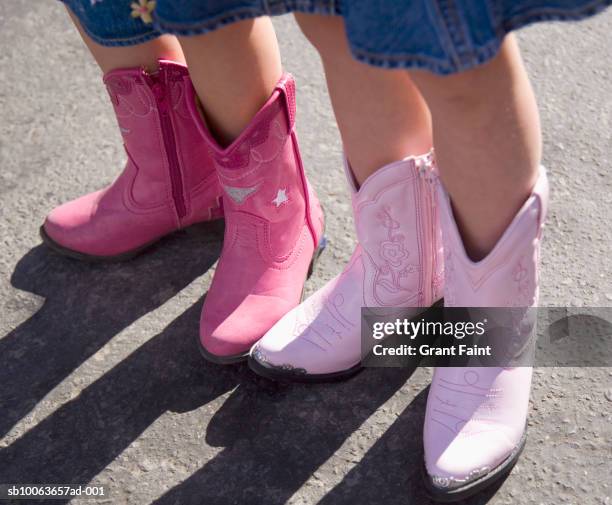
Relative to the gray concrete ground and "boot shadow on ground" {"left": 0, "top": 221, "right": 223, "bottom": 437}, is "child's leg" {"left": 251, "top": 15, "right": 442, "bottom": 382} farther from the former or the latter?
"boot shadow on ground" {"left": 0, "top": 221, "right": 223, "bottom": 437}

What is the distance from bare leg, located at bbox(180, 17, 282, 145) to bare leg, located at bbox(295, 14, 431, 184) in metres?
0.17

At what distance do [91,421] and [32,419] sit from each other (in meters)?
0.12

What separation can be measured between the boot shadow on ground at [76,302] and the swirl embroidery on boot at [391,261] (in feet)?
1.57

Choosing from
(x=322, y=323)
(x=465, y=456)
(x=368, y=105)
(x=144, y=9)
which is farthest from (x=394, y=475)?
(x=144, y=9)

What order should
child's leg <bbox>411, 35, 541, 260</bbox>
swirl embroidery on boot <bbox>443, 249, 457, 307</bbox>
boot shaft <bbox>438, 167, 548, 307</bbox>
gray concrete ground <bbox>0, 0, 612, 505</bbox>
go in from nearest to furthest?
child's leg <bbox>411, 35, 541, 260</bbox>
boot shaft <bbox>438, 167, 548, 307</bbox>
swirl embroidery on boot <bbox>443, 249, 457, 307</bbox>
gray concrete ground <bbox>0, 0, 612, 505</bbox>

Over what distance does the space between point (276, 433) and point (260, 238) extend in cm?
37

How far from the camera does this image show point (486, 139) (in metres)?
1.02

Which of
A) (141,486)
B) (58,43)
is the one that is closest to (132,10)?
(141,486)

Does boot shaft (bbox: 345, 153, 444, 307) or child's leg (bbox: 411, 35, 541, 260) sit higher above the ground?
child's leg (bbox: 411, 35, 541, 260)

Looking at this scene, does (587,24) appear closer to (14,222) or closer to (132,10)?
(132,10)

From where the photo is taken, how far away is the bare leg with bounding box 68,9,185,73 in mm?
1475

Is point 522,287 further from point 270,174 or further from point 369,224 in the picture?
point 270,174

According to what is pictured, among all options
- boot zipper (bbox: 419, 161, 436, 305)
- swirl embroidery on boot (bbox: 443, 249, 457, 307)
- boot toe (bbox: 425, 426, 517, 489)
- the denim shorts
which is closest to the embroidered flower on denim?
the denim shorts

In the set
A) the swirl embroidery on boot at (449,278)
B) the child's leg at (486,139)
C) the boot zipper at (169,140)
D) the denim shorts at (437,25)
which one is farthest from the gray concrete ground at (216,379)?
the denim shorts at (437,25)
